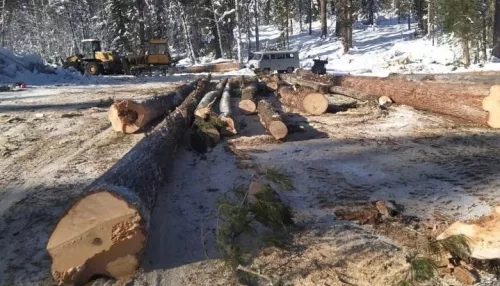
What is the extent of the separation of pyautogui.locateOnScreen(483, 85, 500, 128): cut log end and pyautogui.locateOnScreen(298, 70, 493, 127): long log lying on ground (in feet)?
0.60

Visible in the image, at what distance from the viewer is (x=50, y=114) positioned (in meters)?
12.8

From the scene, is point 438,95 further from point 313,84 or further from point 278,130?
point 313,84

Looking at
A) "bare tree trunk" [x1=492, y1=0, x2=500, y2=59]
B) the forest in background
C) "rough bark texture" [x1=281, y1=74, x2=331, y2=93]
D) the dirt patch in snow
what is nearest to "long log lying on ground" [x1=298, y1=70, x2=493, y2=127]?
the dirt patch in snow

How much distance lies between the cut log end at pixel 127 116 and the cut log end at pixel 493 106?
22.4 feet

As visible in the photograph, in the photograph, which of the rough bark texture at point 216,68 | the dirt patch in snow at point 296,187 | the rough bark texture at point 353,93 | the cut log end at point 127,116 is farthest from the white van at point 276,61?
the cut log end at point 127,116

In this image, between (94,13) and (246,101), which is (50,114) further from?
(94,13)

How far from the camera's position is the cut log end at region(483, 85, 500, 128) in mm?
8359

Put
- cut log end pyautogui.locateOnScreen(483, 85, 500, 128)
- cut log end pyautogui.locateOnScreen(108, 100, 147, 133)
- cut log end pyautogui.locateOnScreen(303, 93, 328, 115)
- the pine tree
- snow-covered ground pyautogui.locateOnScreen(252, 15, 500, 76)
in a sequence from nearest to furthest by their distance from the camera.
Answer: cut log end pyautogui.locateOnScreen(483, 85, 500, 128)
cut log end pyautogui.locateOnScreen(108, 100, 147, 133)
cut log end pyautogui.locateOnScreen(303, 93, 328, 115)
the pine tree
snow-covered ground pyautogui.locateOnScreen(252, 15, 500, 76)

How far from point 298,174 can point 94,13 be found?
71.8 m

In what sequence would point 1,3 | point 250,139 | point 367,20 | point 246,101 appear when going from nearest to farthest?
point 250,139 → point 246,101 → point 1,3 → point 367,20

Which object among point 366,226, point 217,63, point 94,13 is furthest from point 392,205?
point 94,13

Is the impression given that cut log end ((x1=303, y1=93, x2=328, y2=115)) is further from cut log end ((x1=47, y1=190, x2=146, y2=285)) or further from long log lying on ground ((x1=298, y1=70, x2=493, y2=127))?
cut log end ((x1=47, y1=190, x2=146, y2=285))

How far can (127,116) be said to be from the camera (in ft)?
31.5

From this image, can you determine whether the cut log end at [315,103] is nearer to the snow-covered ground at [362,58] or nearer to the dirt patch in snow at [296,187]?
the dirt patch in snow at [296,187]
